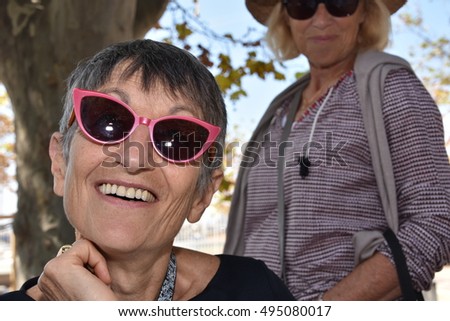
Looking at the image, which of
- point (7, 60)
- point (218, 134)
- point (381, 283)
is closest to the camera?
point (218, 134)

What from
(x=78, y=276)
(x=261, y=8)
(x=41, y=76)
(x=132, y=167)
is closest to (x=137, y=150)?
(x=132, y=167)

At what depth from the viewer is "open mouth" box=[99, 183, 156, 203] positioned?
5.86 feet

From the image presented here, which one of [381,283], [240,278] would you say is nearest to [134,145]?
[240,278]

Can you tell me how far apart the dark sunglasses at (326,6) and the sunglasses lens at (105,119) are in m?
1.46

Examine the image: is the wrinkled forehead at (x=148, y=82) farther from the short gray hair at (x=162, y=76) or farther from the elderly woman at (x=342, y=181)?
the elderly woman at (x=342, y=181)

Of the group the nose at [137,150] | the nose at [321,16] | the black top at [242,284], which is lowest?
the black top at [242,284]

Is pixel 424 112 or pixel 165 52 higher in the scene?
pixel 165 52

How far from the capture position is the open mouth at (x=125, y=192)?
1785 millimetres

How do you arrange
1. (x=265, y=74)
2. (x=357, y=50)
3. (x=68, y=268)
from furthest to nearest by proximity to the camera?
1. (x=265, y=74)
2. (x=357, y=50)
3. (x=68, y=268)

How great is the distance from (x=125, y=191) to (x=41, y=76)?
2443 millimetres

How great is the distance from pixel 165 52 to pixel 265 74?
4784mm

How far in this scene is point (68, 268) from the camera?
1696 millimetres

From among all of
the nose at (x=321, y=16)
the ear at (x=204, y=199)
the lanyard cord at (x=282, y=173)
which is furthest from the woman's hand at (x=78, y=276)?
the nose at (x=321, y=16)

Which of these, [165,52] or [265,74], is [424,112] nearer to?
[165,52]
